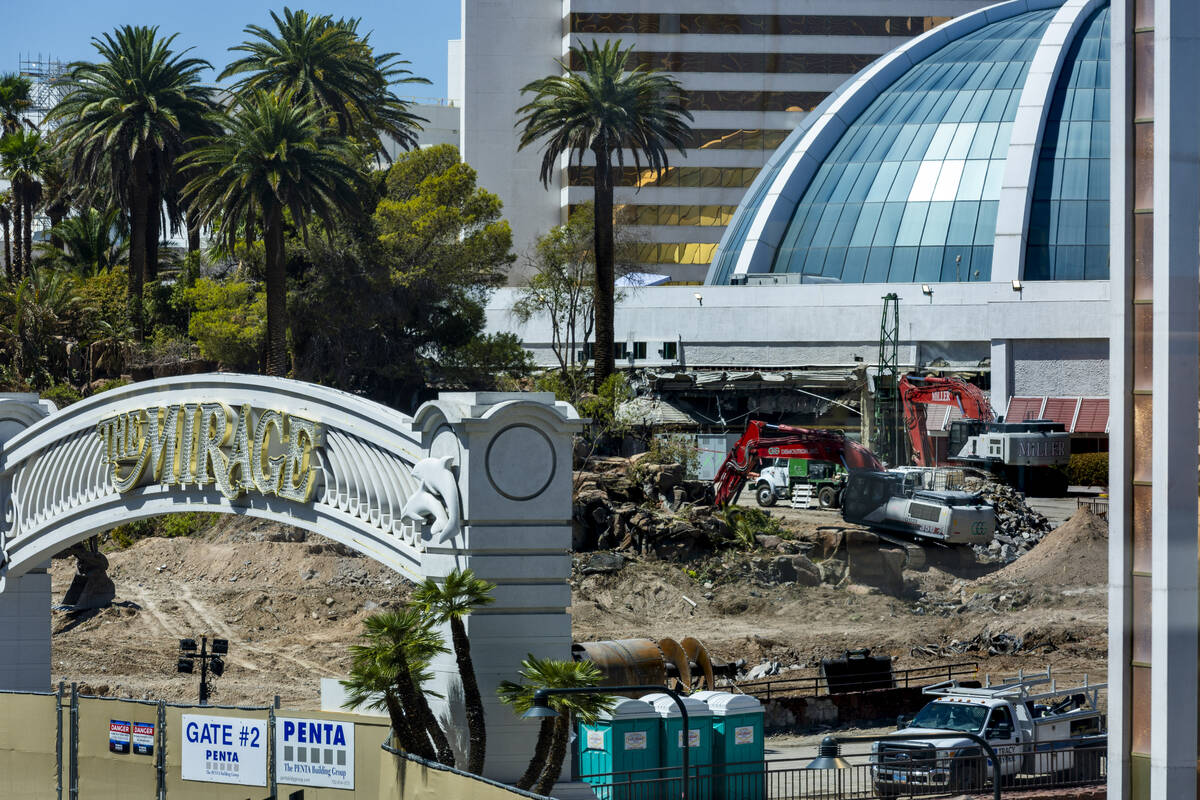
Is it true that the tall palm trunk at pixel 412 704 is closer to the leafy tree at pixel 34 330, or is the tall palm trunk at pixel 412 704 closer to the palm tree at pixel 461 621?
the palm tree at pixel 461 621

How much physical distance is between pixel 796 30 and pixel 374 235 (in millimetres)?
55514

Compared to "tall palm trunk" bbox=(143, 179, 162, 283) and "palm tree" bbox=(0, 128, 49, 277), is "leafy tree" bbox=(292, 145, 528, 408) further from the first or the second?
"palm tree" bbox=(0, 128, 49, 277)

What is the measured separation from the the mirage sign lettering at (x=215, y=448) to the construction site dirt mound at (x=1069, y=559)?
107ft

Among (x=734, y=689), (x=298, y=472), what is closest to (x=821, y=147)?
(x=734, y=689)

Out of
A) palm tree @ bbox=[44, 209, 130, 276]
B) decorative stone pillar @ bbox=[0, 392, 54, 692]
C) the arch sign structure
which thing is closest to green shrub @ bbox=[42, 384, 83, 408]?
palm tree @ bbox=[44, 209, 130, 276]

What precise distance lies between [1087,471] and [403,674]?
161 feet

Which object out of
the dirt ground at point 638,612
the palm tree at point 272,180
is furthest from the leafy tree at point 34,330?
the dirt ground at point 638,612

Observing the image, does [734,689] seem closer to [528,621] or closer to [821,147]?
[528,621]

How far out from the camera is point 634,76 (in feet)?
235

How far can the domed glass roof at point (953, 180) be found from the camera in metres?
77.1

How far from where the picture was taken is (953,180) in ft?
269

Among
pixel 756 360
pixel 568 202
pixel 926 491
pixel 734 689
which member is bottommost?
pixel 734 689

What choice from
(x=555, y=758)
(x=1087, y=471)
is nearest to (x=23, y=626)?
(x=555, y=758)

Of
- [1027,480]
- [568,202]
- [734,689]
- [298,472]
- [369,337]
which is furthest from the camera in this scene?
[568,202]
